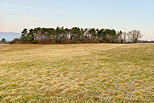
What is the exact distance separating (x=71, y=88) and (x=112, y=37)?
70.0 meters

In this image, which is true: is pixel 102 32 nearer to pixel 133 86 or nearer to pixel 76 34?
pixel 76 34

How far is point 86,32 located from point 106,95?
69500 mm

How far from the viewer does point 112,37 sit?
245 feet

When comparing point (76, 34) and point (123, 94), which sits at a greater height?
point (76, 34)

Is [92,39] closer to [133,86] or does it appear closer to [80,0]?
[80,0]

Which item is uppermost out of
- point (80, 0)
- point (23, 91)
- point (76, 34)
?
point (80, 0)

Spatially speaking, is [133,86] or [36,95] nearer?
[36,95]

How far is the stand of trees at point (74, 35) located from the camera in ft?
228

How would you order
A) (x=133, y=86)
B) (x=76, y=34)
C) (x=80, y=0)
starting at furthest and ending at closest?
(x=76, y=34)
(x=80, y=0)
(x=133, y=86)

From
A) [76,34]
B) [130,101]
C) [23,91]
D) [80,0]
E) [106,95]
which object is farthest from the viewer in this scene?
[76,34]

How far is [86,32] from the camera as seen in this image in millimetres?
74938

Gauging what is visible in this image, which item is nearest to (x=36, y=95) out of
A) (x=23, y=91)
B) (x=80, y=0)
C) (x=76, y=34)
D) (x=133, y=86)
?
(x=23, y=91)

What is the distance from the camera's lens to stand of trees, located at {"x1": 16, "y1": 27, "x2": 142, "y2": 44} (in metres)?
69.4

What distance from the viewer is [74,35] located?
73188 millimetres
